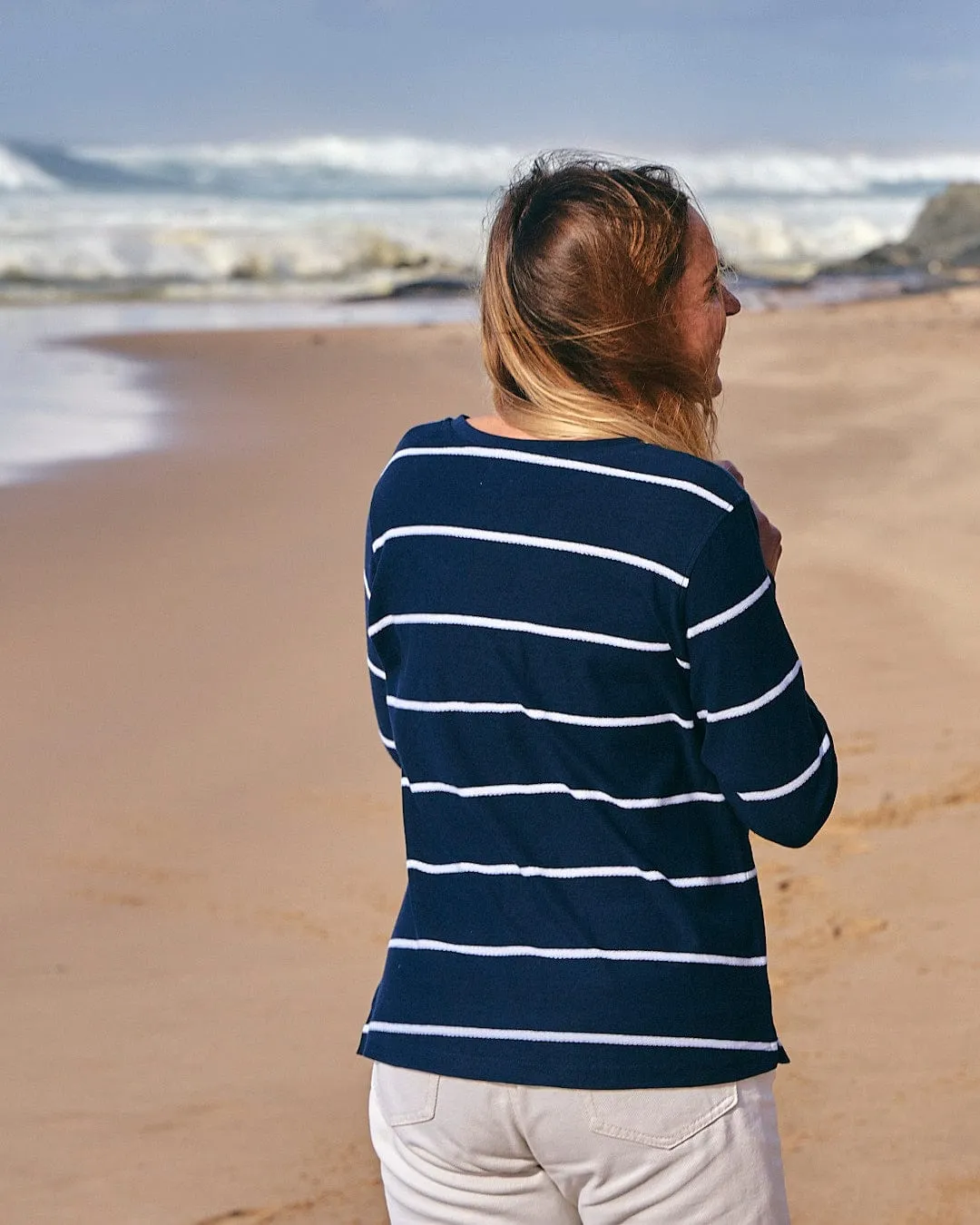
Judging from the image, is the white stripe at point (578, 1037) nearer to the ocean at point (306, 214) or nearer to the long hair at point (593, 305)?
the long hair at point (593, 305)

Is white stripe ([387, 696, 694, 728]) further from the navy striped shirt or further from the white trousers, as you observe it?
the white trousers

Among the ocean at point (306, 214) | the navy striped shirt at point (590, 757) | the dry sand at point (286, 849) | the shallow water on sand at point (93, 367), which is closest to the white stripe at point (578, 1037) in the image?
the navy striped shirt at point (590, 757)

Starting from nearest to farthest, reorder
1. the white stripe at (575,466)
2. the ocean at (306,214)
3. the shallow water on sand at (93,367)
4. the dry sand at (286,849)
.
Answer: the white stripe at (575,466), the dry sand at (286,849), the shallow water on sand at (93,367), the ocean at (306,214)

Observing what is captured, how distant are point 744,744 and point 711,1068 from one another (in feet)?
1.01

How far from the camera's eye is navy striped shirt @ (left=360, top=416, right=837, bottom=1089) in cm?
129

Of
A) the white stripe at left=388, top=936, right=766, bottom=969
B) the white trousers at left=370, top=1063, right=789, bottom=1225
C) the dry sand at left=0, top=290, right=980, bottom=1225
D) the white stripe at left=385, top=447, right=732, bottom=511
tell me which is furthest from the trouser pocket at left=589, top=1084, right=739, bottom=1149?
the dry sand at left=0, top=290, right=980, bottom=1225

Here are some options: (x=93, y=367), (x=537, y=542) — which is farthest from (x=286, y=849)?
(x=93, y=367)

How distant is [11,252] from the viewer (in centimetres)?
2561

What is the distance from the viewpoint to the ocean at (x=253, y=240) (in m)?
12.0

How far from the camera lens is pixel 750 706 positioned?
4.30 feet

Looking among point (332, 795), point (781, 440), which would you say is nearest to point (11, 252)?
point (781, 440)

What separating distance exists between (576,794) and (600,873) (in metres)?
0.08

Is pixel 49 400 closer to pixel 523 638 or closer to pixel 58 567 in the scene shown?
pixel 58 567

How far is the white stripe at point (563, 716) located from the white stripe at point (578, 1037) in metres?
0.28
